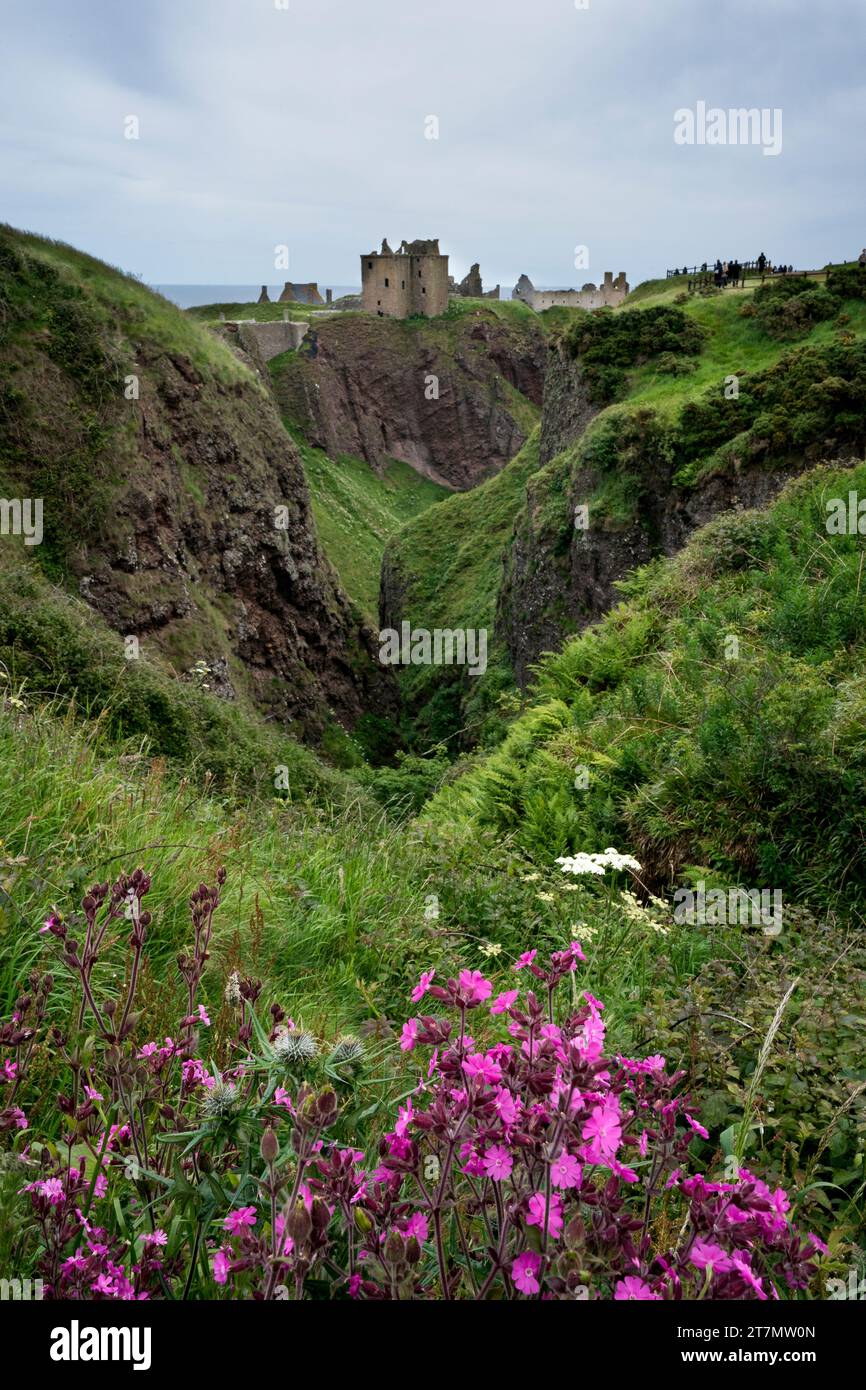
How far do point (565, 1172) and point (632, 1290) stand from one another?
0.20m

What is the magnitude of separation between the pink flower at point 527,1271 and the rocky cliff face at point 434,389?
3301 inches

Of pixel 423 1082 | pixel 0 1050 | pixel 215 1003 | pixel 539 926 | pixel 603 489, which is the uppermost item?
pixel 603 489

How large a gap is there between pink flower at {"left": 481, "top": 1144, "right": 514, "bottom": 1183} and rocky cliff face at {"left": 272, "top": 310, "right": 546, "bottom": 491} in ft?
275

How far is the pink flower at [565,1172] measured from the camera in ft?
4.48

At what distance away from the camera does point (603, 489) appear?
2597 centimetres

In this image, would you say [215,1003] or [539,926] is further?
[539,926]

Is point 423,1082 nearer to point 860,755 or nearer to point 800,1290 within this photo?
point 800,1290

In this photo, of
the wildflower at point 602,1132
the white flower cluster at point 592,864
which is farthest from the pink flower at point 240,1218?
the white flower cluster at point 592,864

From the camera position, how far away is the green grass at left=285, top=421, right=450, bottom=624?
187 ft

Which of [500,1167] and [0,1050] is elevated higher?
[500,1167]

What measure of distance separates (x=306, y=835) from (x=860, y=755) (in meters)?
3.85

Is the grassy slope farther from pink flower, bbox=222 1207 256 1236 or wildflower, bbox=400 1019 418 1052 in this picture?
pink flower, bbox=222 1207 256 1236

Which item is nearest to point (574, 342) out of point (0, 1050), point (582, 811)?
point (582, 811)

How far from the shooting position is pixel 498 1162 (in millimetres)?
1428
